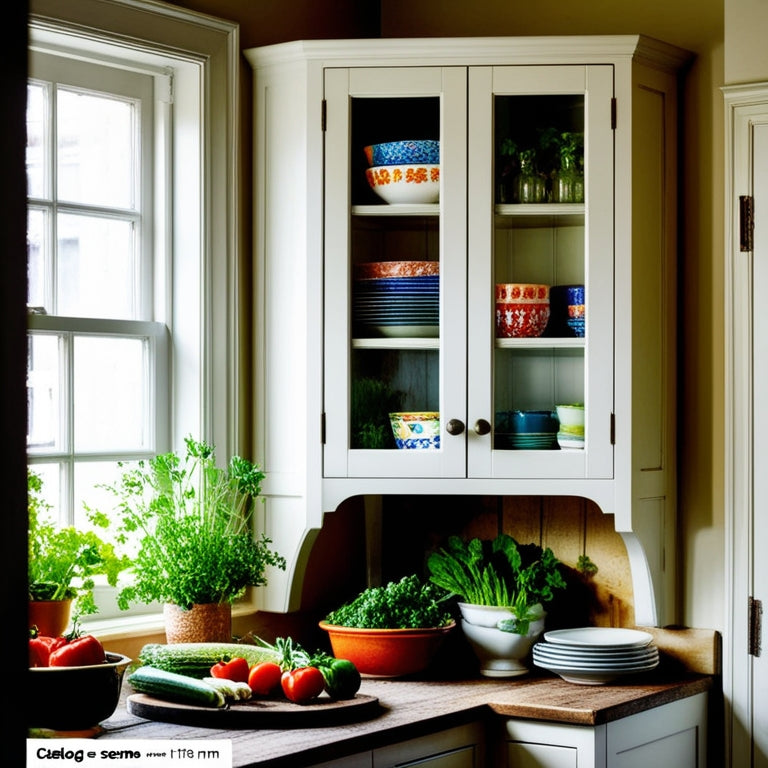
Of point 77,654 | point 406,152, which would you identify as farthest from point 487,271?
point 77,654

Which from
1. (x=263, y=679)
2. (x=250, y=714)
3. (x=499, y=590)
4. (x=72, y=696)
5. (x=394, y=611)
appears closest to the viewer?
(x=72, y=696)

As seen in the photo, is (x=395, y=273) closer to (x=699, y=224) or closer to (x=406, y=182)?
(x=406, y=182)

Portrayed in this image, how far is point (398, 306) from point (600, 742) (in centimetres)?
107

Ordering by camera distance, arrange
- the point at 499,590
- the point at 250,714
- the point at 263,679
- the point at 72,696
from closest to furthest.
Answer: the point at 72,696
the point at 250,714
the point at 263,679
the point at 499,590

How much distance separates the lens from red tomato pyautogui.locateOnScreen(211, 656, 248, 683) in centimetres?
228

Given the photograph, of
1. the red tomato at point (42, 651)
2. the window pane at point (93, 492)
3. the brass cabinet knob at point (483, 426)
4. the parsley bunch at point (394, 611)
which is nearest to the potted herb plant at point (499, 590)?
the parsley bunch at point (394, 611)

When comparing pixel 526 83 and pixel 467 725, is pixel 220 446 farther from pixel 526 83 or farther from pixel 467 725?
pixel 526 83

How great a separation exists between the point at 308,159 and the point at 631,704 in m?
1.43

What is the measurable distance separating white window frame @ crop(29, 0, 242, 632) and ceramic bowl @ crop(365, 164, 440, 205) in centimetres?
37

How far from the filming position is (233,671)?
2.28m

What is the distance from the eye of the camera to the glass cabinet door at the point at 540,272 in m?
2.63

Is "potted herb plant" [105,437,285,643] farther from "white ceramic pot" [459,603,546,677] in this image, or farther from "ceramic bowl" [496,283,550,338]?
"ceramic bowl" [496,283,550,338]

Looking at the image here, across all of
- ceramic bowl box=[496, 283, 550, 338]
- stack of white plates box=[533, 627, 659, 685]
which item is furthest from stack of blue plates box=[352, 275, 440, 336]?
stack of white plates box=[533, 627, 659, 685]

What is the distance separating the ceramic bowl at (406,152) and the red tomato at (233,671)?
1.19 metres
